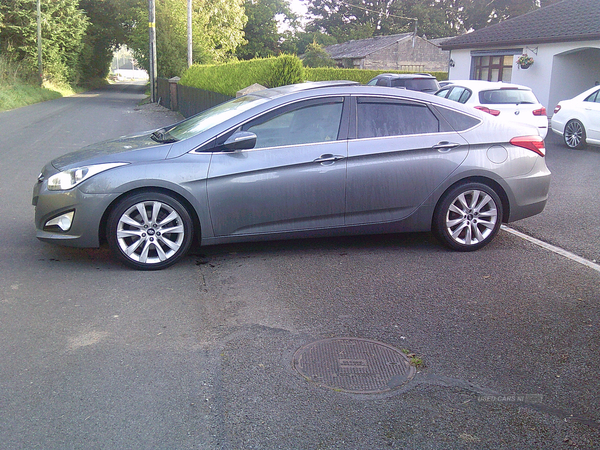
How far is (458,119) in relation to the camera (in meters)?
6.44

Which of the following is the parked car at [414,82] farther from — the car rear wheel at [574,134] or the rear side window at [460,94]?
the car rear wheel at [574,134]

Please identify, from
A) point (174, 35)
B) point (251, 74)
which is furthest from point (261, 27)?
point (251, 74)

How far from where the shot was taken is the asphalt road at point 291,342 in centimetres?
321

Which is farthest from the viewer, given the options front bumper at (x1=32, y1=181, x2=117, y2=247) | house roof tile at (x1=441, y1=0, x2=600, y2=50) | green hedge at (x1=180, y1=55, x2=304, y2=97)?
house roof tile at (x1=441, y1=0, x2=600, y2=50)

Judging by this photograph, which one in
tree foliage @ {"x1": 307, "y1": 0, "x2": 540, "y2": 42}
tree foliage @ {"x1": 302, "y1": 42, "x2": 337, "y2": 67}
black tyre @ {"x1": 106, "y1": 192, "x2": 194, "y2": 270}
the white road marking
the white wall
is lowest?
the white road marking

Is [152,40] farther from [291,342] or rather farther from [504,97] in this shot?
[291,342]

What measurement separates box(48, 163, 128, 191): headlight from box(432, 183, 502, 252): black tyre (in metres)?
3.13

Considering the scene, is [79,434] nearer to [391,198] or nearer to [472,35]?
[391,198]

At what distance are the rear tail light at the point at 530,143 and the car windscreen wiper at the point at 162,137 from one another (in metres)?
3.45

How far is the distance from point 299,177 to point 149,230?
4.74ft

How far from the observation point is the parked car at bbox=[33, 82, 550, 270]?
18.4ft

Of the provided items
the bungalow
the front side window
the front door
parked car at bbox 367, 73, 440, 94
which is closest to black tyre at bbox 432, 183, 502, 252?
the front door

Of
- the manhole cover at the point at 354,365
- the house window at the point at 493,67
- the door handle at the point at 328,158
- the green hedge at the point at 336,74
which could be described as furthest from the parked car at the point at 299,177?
the green hedge at the point at 336,74

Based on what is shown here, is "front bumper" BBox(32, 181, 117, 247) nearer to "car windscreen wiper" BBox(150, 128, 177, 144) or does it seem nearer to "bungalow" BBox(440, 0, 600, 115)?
"car windscreen wiper" BBox(150, 128, 177, 144)
